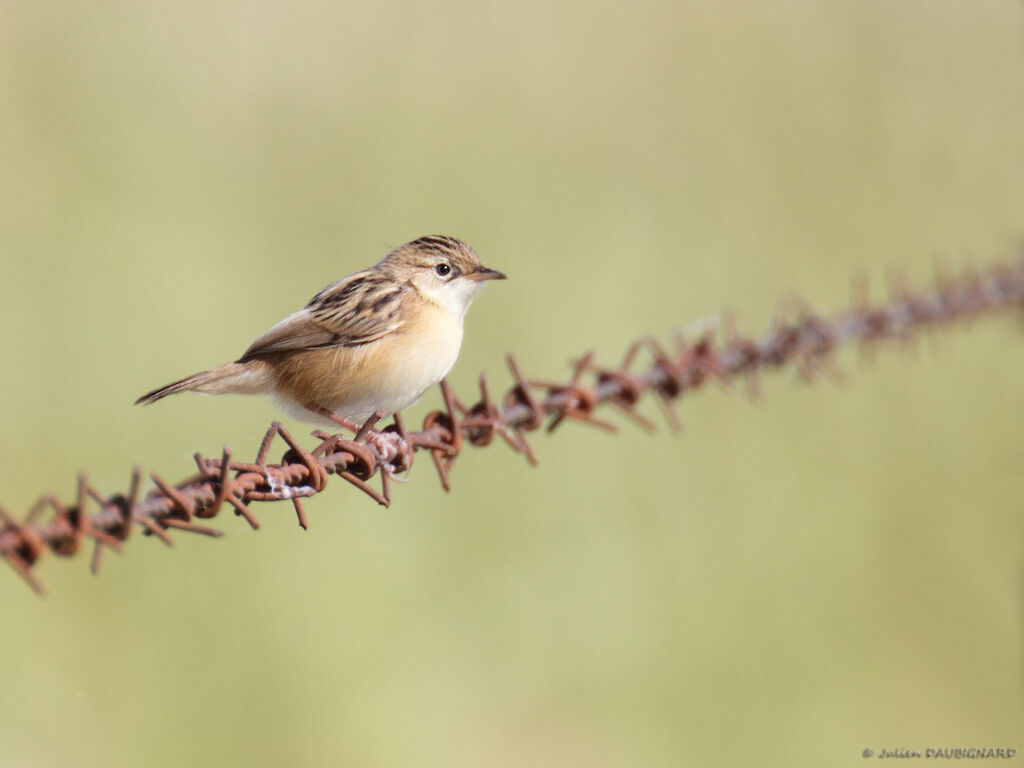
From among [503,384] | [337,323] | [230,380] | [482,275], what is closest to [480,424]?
[337,323]

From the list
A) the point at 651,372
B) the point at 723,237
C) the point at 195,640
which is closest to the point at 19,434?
the point at 195,640

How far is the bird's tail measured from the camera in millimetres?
4641

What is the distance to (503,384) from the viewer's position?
309 inches

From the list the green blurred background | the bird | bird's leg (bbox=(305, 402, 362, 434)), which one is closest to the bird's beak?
the bird

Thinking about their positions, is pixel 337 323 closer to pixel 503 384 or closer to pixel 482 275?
pixel 482 275

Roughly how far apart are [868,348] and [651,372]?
1.78 meters

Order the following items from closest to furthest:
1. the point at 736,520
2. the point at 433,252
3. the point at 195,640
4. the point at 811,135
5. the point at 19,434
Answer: the point at 433,252 → the point at 195,640 → the point at 19,434 → the point at 736,520 → the point at 811,135

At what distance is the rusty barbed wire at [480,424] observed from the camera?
7.57 ft

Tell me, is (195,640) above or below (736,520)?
above

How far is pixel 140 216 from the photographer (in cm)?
812

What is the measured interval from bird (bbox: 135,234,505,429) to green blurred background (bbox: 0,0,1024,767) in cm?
50

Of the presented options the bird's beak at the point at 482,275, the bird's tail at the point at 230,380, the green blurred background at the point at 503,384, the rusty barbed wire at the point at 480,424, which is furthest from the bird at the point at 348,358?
the rusty barbed wire at the point at 480,424

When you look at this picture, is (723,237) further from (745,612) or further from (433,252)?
(433,252)

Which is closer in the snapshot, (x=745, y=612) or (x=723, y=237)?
(x=745, y=612)
